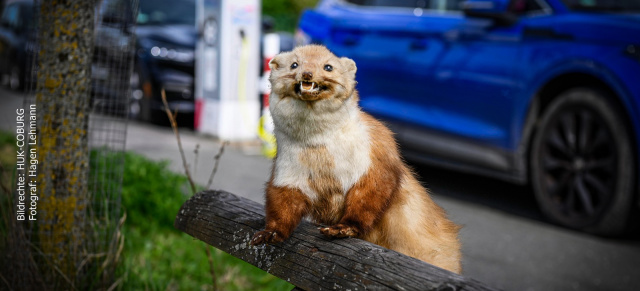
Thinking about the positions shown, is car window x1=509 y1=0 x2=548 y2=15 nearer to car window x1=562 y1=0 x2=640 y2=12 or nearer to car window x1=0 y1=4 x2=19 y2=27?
car window x1=562 y1=0 x2=640 y2=12

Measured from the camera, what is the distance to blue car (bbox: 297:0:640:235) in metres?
5.13

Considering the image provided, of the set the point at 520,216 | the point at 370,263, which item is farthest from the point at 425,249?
the point at 520,216

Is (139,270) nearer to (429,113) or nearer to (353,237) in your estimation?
(353,237)

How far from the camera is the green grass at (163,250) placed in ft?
12.8

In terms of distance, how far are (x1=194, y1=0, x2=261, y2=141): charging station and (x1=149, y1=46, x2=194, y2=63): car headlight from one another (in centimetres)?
92

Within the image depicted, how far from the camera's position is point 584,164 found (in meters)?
5.35

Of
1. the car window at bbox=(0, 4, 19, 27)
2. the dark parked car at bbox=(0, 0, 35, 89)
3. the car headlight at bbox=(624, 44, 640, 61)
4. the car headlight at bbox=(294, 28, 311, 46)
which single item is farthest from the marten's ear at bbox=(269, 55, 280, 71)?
the car window at bbox=(0, 4, 19, 27)

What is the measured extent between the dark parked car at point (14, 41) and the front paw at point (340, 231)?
44.9ft

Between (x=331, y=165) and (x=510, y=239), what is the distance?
3666mm

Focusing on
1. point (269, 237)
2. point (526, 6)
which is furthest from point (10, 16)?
point (269, 237)

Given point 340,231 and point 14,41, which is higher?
point 340,231

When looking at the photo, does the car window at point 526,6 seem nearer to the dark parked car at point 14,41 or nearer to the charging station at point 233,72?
the charging station at point 233,72

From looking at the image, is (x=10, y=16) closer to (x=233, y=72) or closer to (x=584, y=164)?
(x=233, y=72)

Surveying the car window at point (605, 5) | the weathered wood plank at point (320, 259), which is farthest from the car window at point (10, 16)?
the weathered wood plank at point (320, 259)
